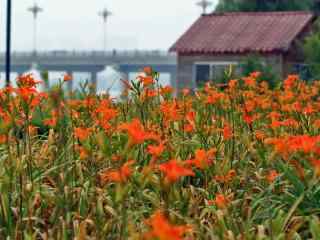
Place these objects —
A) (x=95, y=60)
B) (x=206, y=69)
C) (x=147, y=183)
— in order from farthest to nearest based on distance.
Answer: (x=95, y=60) → (x=206, y=69) → (x=147, y=183)

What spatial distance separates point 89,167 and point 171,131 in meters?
1.36

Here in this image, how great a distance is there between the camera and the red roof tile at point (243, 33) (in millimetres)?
26594

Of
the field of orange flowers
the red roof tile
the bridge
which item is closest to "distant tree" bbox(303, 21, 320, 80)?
the red roof tile

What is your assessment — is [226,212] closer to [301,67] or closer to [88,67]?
[301,67]

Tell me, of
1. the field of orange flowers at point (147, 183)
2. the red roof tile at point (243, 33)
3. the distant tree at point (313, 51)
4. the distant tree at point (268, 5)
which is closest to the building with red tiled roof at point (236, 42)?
the red roof tile at point (243, 33)

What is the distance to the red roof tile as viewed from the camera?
87.2 feet

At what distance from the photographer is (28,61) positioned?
279ft

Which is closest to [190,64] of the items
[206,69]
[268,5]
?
[206,69]

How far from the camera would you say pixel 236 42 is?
27062mm

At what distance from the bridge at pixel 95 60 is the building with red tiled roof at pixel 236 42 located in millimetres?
43271

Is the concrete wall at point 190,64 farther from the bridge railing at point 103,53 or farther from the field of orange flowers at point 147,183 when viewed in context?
the bridge railing at point 103,53

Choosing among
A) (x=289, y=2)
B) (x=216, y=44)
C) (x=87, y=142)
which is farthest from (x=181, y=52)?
(x=87, y=142)

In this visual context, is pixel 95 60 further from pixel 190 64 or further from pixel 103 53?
pixel 190 64

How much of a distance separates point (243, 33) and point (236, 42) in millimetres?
556
